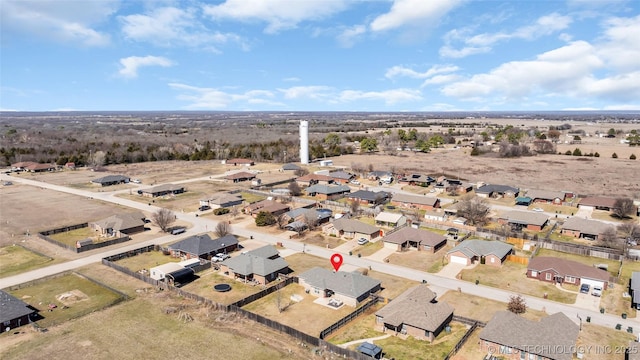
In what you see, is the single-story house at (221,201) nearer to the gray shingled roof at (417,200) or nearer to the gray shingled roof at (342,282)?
the gray shingled roof at (417,200)

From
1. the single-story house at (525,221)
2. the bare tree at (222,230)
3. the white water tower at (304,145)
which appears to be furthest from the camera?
the white water tower at (304,145)

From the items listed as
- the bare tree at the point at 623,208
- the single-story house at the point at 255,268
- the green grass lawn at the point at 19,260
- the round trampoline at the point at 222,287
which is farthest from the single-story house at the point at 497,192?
the green grass lawn at the point at 19,260

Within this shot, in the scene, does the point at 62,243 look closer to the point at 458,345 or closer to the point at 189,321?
the point at 189,321

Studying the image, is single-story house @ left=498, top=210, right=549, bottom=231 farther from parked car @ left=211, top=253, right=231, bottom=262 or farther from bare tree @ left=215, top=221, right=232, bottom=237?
parked car @ left=211, top=253, right=231, bottom=262

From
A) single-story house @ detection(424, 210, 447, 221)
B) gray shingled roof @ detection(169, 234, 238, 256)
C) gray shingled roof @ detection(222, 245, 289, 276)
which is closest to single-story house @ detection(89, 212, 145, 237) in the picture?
gray shingled roof @ detection(169, 234, 238, 256)

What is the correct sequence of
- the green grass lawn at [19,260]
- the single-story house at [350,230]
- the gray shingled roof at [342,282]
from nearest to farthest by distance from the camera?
the gray shingled roof at [342,282], the green grass lawn at [19,260], the single-story house at [350,230]

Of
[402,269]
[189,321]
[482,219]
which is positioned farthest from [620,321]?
[189,321]
